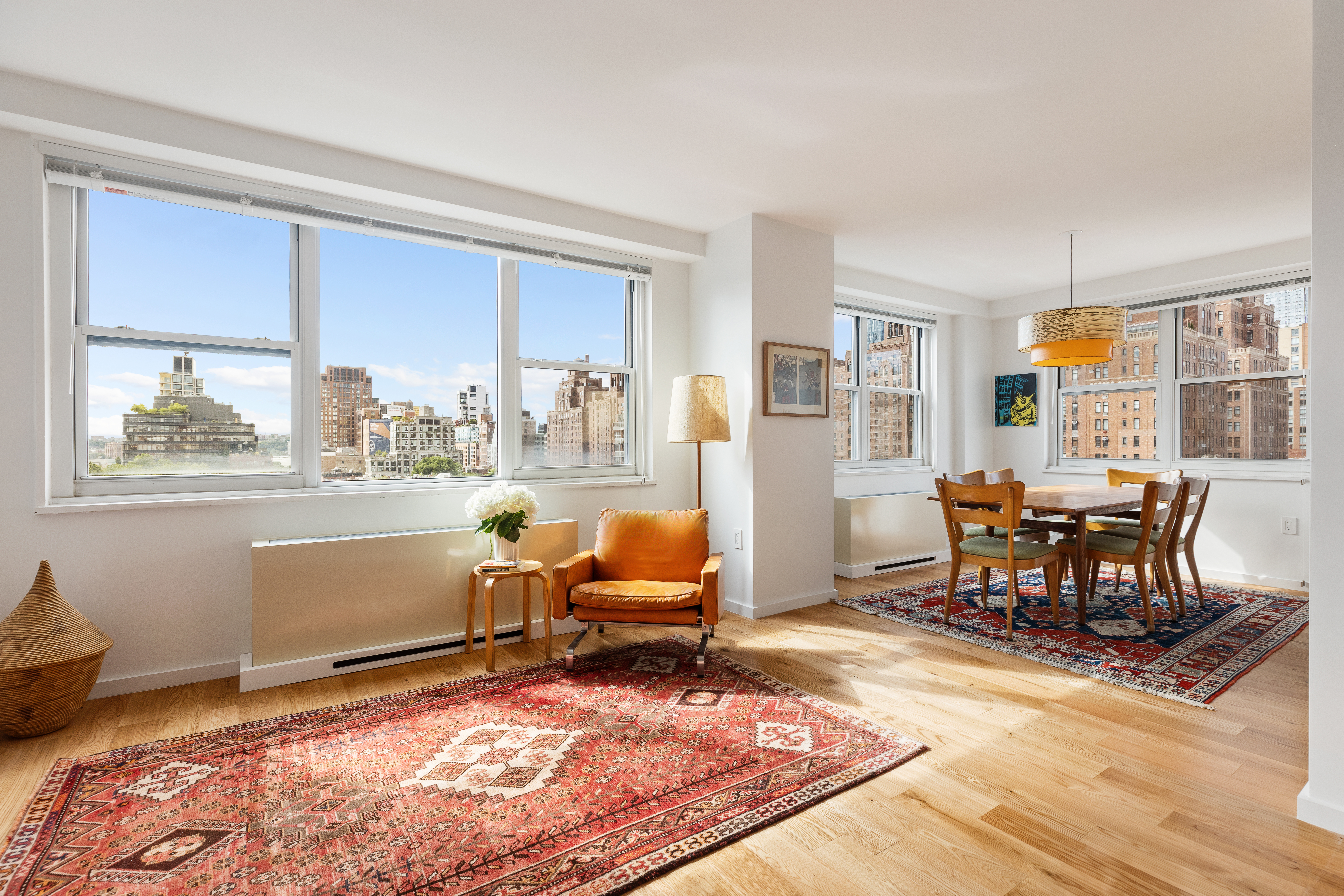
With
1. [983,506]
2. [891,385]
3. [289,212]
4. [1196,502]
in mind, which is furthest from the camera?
[891,385]

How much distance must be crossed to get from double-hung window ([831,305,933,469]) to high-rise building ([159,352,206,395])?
14.9 feet

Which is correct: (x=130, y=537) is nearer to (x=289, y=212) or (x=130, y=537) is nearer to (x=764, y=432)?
(x=289, y=212)

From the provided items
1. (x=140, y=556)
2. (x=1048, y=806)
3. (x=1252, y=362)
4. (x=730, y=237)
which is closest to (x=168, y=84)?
(x=140, y=556)

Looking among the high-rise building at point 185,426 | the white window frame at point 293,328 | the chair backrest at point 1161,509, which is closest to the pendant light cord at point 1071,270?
the chair backrest at point 1161,509

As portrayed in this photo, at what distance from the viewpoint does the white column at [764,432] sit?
4.22 meters

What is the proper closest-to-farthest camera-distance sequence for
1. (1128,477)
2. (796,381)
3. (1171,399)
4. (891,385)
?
1. (796,381)
2. (1128,477)
3. (1171,399)
4. (891,385)

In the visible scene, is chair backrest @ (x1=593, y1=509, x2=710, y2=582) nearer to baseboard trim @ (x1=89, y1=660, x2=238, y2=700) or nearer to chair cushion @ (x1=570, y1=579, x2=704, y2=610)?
chair cushion @ (x1=570, y1=579, x2=704, y2=610)

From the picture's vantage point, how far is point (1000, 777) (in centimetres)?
220

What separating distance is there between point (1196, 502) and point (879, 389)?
2627 mm

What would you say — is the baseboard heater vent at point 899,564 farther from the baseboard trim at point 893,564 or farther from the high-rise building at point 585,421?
the high-rise building at point 585,421

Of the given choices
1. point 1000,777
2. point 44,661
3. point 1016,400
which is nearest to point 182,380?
point 44,661

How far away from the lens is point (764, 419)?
4270mm

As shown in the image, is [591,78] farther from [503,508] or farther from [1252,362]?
[1252,362]

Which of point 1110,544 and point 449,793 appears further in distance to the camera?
point 1110,544
